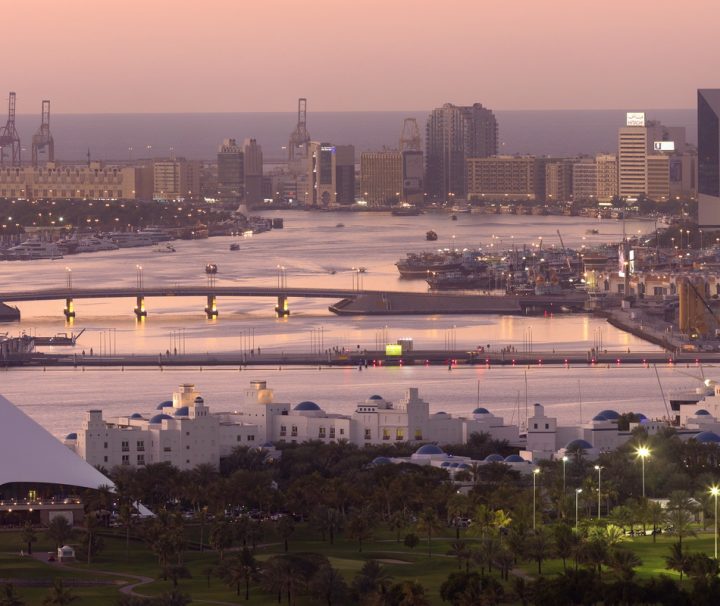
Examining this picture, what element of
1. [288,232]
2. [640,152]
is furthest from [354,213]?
[288,232]

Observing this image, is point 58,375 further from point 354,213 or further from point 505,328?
point 354,213

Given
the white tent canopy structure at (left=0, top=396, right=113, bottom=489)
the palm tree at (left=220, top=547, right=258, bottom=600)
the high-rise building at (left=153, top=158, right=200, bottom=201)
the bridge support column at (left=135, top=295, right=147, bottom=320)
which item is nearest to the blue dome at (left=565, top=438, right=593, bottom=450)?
the white tent canopy structure at (left=0, top=396, right=113, bottom=489)

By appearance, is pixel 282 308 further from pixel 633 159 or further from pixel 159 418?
pixel 633 159

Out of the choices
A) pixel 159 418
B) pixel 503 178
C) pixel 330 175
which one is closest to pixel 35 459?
pixel 159 418

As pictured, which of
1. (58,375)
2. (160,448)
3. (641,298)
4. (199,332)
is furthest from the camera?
(641,298)

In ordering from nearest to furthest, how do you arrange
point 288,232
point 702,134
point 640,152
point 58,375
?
1. point 58,375
2. point 702,134
3. point 288,232
4. point 640,152

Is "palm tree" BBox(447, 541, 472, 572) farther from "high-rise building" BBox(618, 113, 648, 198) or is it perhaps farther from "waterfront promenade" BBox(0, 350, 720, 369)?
"high-rise building" BBox(618, 113, 648, 198)

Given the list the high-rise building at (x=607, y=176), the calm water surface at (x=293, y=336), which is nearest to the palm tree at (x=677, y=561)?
the calm water surface at (x=293, y=336)

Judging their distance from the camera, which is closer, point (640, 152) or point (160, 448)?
point (160, 448)
